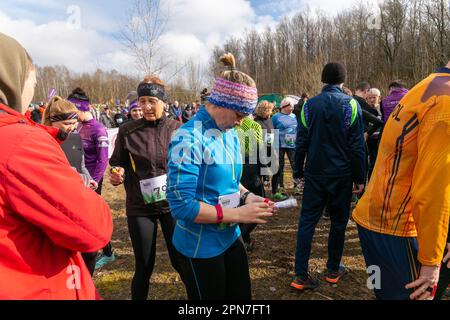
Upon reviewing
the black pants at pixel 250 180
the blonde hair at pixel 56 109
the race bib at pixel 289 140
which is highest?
the blonde hair at pixel 56 109

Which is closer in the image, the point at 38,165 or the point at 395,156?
the point at 38,165

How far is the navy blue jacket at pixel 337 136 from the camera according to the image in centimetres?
312

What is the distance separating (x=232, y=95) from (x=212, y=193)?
0.60m

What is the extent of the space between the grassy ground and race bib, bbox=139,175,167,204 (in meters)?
1.31

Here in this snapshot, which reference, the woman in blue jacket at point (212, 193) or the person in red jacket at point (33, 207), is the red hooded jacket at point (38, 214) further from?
the woman in blue jacket at point (212, 193)

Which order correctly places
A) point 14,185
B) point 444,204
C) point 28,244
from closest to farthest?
point 14,185 < point 28,244 < point 444,204

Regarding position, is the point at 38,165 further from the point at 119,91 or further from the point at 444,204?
the point at 119,91

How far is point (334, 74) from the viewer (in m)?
3.20

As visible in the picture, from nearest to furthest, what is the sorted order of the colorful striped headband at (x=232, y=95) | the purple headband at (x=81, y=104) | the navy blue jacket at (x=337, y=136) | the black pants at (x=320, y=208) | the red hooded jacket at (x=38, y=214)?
the red hooded jacket at (x=38, y=214)
the colorful striped headband at (x=232, y=95)
the navy blue jacket at (x=337, y=136)
the black pants at (x=320, y=208)
the purple headband at (x=81, y=104)

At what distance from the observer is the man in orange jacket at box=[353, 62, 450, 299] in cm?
143

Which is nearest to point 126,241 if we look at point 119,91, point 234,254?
point 234,254

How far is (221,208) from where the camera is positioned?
1.72 metres

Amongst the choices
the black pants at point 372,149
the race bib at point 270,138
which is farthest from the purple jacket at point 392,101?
the race bib at point 270,138
